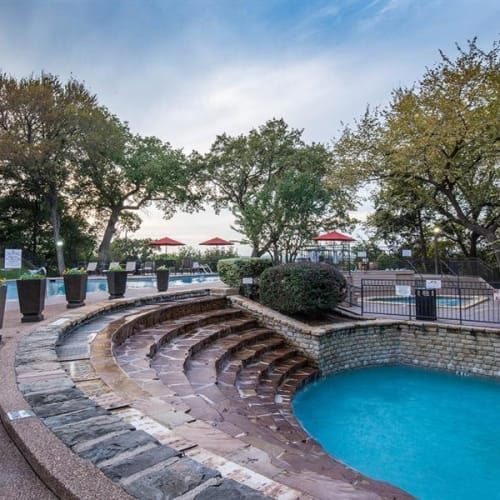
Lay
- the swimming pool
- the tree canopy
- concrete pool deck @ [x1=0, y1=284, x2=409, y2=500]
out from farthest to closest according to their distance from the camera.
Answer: the tree canopy → the swimming pool → concrete pool deck @ [x1=0, y1=284, x2=409, y2=500]

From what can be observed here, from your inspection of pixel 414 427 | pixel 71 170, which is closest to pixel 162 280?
pixel 414 427

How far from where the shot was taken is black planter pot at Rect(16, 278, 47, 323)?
4.94 metres

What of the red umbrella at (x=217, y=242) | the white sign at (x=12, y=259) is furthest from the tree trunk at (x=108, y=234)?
the white sign at (x=12, y=259)

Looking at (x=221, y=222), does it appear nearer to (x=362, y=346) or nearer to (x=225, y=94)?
(x=225, y=94)

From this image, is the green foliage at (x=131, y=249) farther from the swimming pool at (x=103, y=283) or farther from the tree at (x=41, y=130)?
the swimming pool at (x=103, y=283)

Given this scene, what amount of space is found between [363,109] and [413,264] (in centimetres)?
833

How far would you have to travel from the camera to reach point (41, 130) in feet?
53.6

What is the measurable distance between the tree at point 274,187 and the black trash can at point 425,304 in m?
9.24

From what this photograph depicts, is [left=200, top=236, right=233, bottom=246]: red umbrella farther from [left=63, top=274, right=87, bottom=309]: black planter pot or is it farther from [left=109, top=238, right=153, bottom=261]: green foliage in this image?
[left=63, top=274, right=87, bottom=309]: black planter pot

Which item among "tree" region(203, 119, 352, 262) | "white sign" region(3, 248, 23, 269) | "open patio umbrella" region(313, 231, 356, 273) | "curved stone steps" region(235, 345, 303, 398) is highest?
"tree" region(203, 119, 352, 262)

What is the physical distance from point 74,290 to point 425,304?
724cm

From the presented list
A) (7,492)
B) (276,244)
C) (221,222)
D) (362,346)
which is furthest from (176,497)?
(221,222)

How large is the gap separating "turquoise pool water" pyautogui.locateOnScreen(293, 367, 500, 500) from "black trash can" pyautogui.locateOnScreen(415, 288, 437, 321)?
1.23 metres

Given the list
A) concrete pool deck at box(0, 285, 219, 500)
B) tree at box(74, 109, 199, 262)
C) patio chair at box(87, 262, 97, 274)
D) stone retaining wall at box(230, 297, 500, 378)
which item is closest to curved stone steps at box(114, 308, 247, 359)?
stone retaining wall at box(230, 297, 500, 378)
